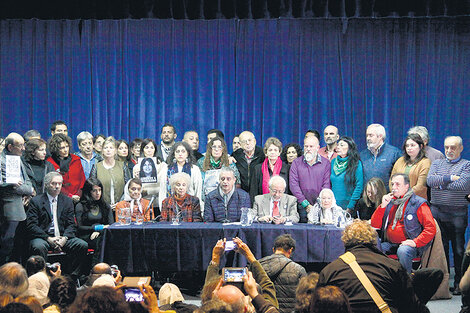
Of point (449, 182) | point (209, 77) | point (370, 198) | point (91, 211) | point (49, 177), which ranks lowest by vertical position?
point (91, 211)

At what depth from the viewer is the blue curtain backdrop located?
9.19 meters

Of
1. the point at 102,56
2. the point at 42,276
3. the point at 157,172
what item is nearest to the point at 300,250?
the point at 157,172

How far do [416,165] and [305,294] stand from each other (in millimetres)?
4088

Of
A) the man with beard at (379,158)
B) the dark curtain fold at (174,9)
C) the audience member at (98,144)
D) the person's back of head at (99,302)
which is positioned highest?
the dark curtain fold at (174,9)

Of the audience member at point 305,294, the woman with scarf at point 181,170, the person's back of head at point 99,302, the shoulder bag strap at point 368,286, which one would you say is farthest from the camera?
the woman with scarf at point 181,170

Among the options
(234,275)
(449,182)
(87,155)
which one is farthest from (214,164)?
(234,275)

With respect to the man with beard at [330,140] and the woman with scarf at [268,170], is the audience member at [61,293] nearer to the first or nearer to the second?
the woman with scarf at [268,170]

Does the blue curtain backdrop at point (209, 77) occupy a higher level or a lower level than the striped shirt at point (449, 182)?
higher

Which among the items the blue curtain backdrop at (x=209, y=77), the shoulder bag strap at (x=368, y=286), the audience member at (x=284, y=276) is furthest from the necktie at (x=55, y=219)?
the shoulder bag strap at (x=368, y=286)

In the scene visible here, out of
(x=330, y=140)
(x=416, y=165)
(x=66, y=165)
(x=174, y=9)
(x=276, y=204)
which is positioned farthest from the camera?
(x=174, y=9)

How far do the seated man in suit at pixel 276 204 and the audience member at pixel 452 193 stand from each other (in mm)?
1509

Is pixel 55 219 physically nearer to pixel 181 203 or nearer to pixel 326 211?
pixel 181 203

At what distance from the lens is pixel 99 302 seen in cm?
235

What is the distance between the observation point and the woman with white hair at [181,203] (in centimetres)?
634
